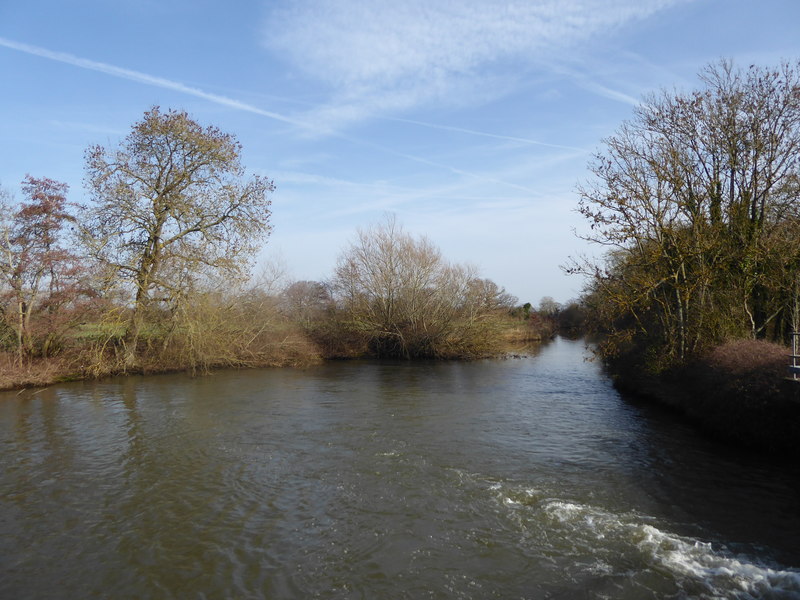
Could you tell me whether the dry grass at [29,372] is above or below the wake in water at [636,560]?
above

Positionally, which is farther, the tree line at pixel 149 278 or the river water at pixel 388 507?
the tree line at pixel 149 278

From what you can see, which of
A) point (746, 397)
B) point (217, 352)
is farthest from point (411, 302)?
point (746, 397)

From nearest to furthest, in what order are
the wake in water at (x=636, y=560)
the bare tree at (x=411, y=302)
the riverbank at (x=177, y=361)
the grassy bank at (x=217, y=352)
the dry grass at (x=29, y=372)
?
the wake in water at (x=636, y=560) → the dry grass at (x=29, y=372) → the riverbank at (x=177, y=361) → the grassy bank at (x=217, y=352) → the bare tree at (x=411, y=302)

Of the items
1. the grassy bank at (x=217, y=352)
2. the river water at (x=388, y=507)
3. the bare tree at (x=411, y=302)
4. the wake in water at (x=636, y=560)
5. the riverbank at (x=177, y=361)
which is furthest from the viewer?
the bare tree at (x=411, y=302)

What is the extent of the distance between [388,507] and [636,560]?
3.54 metres

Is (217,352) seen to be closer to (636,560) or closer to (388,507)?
(388,507)

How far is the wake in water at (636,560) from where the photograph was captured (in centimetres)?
582

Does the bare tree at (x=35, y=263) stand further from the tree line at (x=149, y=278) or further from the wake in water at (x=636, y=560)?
the wake in water at (x=636, y=560)

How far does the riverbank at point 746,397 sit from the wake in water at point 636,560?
472cm

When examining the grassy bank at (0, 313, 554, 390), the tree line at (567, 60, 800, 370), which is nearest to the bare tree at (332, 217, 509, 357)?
the grassy bank at (0, 313, 554, 390)

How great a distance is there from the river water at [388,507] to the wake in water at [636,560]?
3 centimetres

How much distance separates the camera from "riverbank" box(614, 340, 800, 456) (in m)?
10.2

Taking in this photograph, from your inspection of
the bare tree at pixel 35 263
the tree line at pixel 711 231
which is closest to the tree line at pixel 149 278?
the bare tree at pixel 35 263

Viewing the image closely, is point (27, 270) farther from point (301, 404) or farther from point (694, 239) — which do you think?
point (694, 239)
